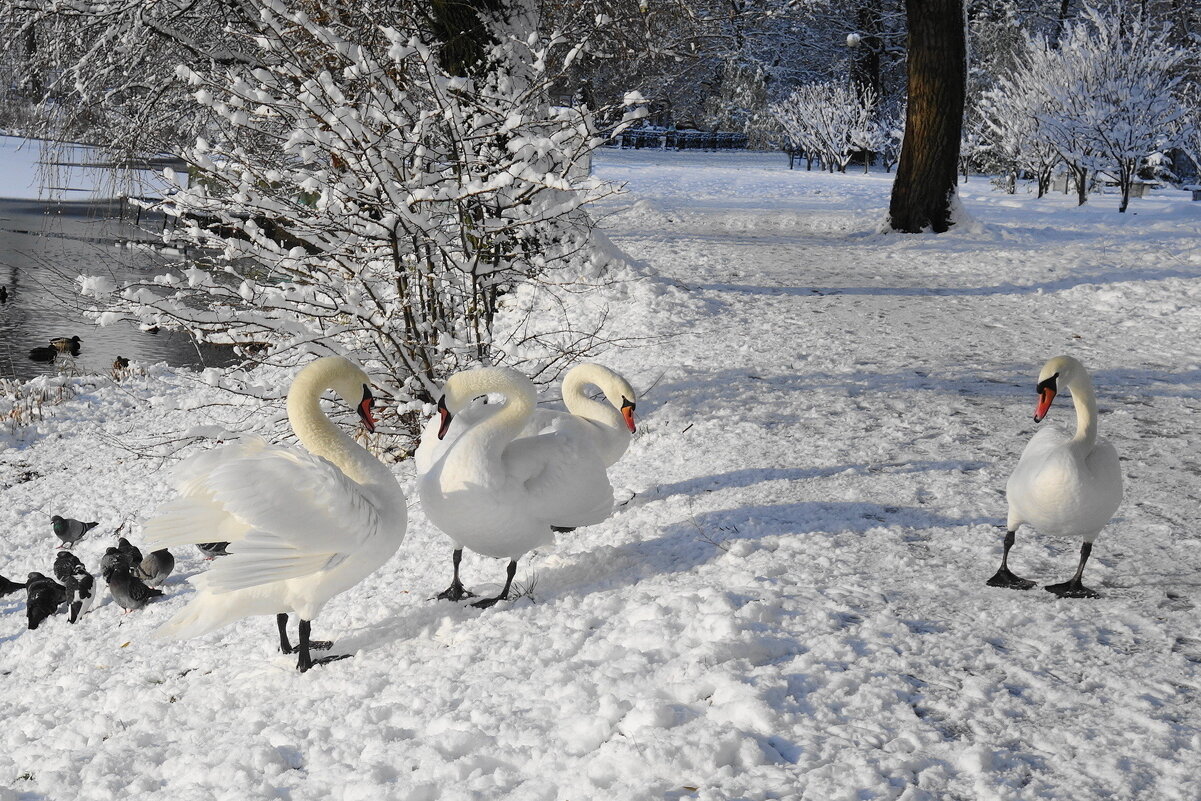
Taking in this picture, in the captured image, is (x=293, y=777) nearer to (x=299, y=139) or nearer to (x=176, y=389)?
(x=299, y=139)

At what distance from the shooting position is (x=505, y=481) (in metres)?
4.39

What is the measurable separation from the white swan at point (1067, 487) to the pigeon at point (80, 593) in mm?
4934

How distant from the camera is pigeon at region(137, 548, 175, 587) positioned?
5902 mm

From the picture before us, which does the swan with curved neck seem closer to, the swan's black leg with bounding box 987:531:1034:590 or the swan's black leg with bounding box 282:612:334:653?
the swan's black leg with bounding box 282:612:334:653

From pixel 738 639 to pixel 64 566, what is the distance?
176 inches

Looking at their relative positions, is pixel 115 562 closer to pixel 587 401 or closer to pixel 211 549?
pixel 211 549

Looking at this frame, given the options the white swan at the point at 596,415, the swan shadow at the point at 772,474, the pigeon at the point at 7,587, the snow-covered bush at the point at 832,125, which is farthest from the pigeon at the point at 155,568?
the snow-covered bush at the point at 832,125

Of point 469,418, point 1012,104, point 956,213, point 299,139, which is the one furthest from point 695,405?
point 1012,104

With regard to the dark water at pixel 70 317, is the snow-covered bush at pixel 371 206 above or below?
above

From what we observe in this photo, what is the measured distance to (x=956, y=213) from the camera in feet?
51.9

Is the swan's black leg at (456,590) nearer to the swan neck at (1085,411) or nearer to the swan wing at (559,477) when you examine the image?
the swan wing at (559,477)

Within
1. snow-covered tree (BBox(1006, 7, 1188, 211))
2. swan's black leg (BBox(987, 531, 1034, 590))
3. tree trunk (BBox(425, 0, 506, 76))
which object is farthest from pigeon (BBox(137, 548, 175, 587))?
snow-covered tree (BBox(1006, 7, 1188, 211))

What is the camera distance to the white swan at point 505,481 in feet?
14.2

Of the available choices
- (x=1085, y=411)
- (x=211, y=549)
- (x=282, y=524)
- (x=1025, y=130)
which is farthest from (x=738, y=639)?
(x=1025, y=130)
